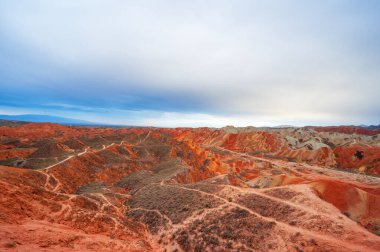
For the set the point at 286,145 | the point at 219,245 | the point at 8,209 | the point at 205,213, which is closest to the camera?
the point at 8,209

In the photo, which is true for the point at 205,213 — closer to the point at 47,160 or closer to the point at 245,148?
the point at 47,160

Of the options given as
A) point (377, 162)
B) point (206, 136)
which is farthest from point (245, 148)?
point (377, 162)

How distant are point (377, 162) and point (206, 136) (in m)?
92.5

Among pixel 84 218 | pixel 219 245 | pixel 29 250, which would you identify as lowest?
pixel 219 245

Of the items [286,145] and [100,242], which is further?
[286,145]

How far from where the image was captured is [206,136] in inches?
5920

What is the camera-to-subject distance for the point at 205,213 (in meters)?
25.8

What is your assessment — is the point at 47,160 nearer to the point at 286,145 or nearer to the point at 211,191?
the point at 211,191

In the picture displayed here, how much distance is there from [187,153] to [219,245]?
164 ft

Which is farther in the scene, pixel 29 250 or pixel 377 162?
pixel 377 162

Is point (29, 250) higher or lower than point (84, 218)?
higher

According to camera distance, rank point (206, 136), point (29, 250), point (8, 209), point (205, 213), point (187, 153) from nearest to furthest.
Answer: point (29, 250), point (8, 209), point (205, 213), point (187, 153), point (206, 136)

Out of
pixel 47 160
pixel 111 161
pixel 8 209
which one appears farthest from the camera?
pixel 111 161

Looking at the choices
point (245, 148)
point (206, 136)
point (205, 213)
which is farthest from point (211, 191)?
point (206, 136)
